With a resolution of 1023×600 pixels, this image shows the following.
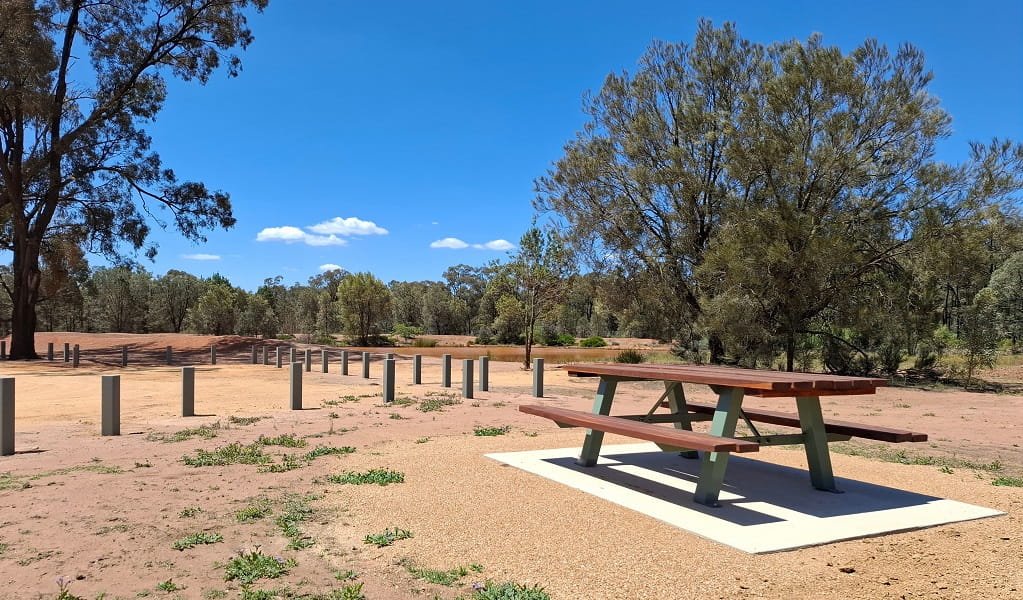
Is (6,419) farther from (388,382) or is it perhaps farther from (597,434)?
(597,434)

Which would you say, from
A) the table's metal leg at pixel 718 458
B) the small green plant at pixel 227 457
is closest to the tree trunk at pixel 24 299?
the small green plant at pixel 227 457

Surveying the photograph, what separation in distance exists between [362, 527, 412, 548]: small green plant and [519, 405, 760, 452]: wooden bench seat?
1.82m

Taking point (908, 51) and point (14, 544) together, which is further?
point (908, 51)

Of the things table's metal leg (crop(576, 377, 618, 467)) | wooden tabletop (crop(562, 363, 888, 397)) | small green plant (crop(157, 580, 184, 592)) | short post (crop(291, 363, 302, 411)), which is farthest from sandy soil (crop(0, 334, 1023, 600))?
short post (crop(291, 363, 302, 411))

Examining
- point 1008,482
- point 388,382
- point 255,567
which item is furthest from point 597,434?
point 388,382

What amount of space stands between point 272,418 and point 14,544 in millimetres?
6062

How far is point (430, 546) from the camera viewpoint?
3.98 metres

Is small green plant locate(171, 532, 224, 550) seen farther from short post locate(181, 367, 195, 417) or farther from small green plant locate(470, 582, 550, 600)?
short post locate(181, 367, 195, 417)

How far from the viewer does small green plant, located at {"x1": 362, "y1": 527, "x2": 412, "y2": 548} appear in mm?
4049

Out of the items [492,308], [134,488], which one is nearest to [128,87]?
[134,488]

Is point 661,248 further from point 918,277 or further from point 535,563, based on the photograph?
point 535,563

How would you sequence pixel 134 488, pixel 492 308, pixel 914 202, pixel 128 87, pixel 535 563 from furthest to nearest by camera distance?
pixel 492 308 → pixel 128 87 → pixel 914 202 → pixel 134 488 → pixel 535 563

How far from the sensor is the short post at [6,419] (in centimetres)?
694

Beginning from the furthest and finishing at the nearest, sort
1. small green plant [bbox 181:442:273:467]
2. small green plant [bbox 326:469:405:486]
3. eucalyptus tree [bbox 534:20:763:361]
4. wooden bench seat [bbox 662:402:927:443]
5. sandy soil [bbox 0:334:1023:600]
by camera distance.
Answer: eucalyptus tree [bbox 534:20:763:361] → small green plant [bbox 181:442:273:467] → small green plant [bbox 326:469:405:486] → wooden bench seat [bbox 662:402:927:443] → sandy soil [bbox 0:334:1023:600]
